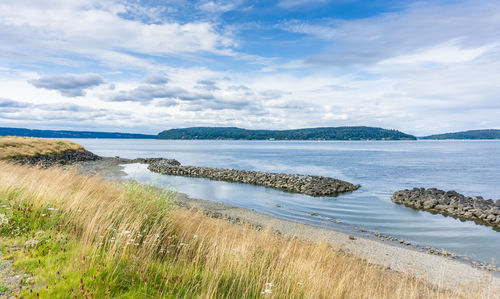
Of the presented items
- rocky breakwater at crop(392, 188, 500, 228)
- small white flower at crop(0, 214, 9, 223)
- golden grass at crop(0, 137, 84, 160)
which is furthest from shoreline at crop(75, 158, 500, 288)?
golden grass at crop(0, 137, 84, 160)

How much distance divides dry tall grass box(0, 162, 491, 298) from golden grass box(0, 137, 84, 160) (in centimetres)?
4723

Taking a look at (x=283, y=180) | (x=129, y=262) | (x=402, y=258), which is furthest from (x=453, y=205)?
(x=129, y=262)

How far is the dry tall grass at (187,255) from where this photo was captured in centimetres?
511

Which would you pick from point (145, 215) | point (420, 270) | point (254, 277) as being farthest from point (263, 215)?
point (254, 277)

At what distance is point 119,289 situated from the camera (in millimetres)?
4574

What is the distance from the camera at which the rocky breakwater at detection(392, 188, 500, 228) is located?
21.6m

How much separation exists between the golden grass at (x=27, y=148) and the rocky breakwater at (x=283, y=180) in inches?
907

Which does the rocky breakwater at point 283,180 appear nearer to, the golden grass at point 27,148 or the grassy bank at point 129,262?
the grassy bank at point 129,262

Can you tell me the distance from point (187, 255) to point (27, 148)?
5990 cm

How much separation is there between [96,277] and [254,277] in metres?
2.73

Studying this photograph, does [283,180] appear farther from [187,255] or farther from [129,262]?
[129,262]

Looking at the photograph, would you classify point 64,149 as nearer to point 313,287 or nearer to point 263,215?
point 263,215

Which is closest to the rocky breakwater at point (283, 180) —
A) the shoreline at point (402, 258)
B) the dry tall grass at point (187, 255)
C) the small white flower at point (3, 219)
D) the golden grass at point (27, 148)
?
the shoreline at point (402, 258)

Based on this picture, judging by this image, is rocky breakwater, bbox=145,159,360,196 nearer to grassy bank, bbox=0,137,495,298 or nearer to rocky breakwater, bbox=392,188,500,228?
rocky breakwater, bbox=392,188,500,228
